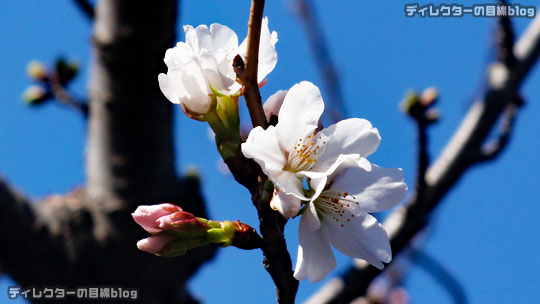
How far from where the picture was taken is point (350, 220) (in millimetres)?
646

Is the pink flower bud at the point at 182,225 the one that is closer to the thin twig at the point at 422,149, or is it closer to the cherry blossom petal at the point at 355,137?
the cherry blossom petal at the point at 355,137

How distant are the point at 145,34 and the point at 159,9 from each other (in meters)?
0.10

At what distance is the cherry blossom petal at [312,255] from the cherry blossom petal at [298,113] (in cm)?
9

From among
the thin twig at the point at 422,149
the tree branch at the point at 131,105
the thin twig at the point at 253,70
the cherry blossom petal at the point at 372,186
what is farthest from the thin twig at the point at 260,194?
the tree branch at the point at 131,105

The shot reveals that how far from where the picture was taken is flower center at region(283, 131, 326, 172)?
2.05 feet

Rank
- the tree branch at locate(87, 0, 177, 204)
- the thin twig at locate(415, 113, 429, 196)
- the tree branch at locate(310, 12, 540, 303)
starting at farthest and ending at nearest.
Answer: the tree branch at locate(87, 0, 177, 204)
the tree branch at locate(310, 12, 540, 303)
the thin twig at locate(415, 113, 429, 196)

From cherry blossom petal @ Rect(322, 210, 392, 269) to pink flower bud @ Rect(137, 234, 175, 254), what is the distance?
183mm

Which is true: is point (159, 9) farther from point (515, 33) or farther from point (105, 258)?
point (515, 33)

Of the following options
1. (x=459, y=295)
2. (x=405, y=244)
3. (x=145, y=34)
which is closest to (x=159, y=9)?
(x=145, y=34)

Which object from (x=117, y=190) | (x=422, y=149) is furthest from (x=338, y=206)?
(x=117, y=190)

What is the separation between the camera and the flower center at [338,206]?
2.13 feet

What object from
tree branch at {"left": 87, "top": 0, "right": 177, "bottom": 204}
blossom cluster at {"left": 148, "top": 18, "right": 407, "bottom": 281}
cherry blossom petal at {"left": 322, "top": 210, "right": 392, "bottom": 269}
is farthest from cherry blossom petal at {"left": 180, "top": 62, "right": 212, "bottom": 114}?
tree branch at {"left": 87, "top": 0, "right": 177, "bottom": 204}

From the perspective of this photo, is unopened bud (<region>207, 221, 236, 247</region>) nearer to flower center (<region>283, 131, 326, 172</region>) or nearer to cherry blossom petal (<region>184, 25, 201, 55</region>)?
flower center (<region>283, 131, 326, 172</region>)

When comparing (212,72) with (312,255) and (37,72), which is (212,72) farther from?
(37,72)
